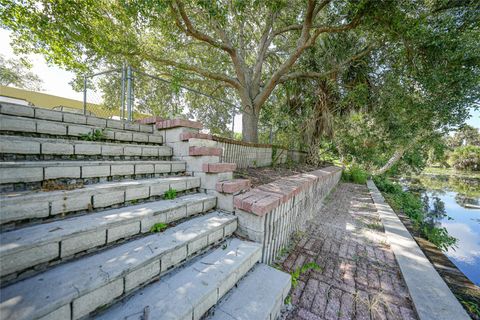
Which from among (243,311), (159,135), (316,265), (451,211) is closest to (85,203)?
(243,311)

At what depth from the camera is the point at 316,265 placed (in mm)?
2248

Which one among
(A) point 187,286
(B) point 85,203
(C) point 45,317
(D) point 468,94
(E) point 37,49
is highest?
(E) point 37,49

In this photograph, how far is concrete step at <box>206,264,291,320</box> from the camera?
1.28m

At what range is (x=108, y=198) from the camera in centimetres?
163

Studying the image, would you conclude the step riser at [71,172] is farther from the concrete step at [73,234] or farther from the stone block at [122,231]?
the stone block at [122,231]

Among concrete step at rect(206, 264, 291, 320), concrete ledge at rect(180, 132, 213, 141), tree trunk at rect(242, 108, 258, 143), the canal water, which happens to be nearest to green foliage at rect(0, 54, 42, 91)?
tree trunk at rect(242, 108, 258, 143)

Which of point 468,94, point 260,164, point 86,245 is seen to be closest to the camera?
point 86,245

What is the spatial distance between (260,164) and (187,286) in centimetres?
459

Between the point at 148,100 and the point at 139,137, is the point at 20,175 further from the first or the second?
the point at 148,100

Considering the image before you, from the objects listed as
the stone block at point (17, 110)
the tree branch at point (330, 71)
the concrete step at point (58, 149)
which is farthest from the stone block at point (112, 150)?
the tree branch at point (330, 71)

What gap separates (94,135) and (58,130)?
1.08 ft

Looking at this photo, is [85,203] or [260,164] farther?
[260,164]

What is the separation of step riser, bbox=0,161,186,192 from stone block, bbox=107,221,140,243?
73 centimetres

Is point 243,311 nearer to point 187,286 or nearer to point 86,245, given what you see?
point 187,286
